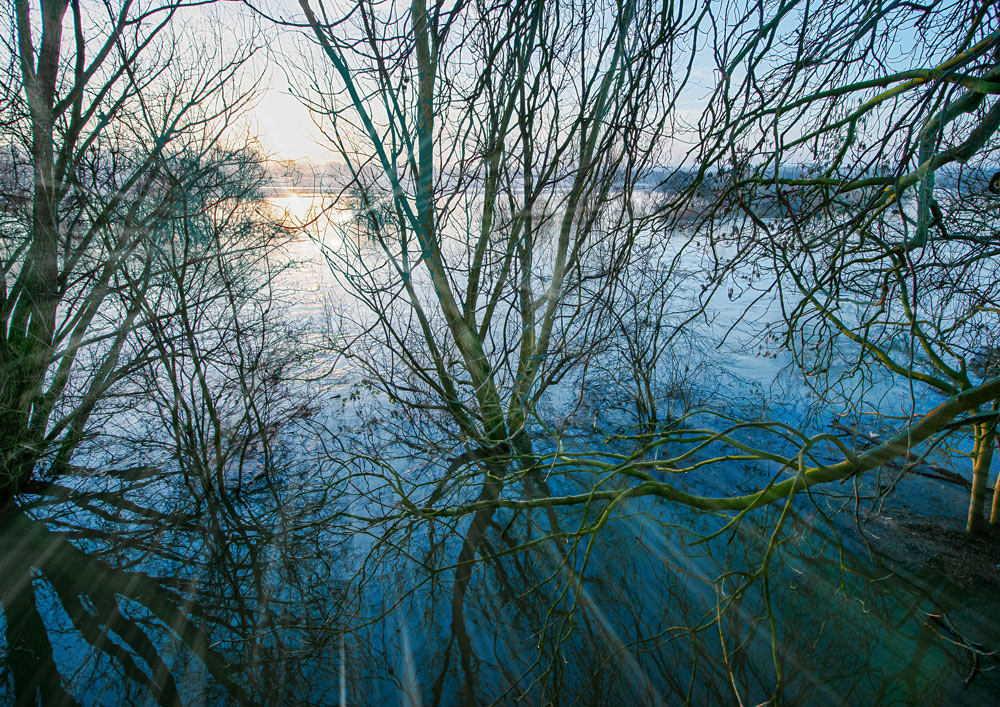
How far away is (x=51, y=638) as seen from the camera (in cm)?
452

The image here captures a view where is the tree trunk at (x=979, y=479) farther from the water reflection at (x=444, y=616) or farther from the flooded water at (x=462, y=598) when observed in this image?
the water reflection at (x=444, y=616)

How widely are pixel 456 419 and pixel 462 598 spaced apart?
5.51 feet

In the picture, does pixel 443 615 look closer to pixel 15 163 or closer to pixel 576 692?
pixel 576 692

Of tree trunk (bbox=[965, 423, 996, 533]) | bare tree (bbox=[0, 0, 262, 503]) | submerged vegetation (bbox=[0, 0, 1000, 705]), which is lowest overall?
tree trunk (bbox=[965, 423, 996, 533])

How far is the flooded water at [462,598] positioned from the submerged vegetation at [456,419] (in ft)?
0.10

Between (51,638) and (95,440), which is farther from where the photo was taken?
(95,440)

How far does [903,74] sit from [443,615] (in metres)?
4.76

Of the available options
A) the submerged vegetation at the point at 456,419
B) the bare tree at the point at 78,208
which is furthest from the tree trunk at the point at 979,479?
the bare tree at the point at 78,208

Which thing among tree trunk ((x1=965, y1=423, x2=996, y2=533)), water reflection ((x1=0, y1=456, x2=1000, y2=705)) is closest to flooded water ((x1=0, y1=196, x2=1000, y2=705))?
water reflection ((x1=0, y1=456, x2=1000, y2=705))

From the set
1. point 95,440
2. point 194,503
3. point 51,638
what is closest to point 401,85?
point 51,638

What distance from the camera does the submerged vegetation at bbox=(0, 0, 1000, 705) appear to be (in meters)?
3.65

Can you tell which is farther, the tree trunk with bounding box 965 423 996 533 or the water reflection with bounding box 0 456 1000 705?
the tree trunk with bounding box 965 423 996 533

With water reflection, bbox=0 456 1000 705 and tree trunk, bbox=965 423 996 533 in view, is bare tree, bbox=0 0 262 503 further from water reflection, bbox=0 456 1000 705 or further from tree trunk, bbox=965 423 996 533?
tree trunk, bbox=965 423 996 533

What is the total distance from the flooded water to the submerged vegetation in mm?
31
